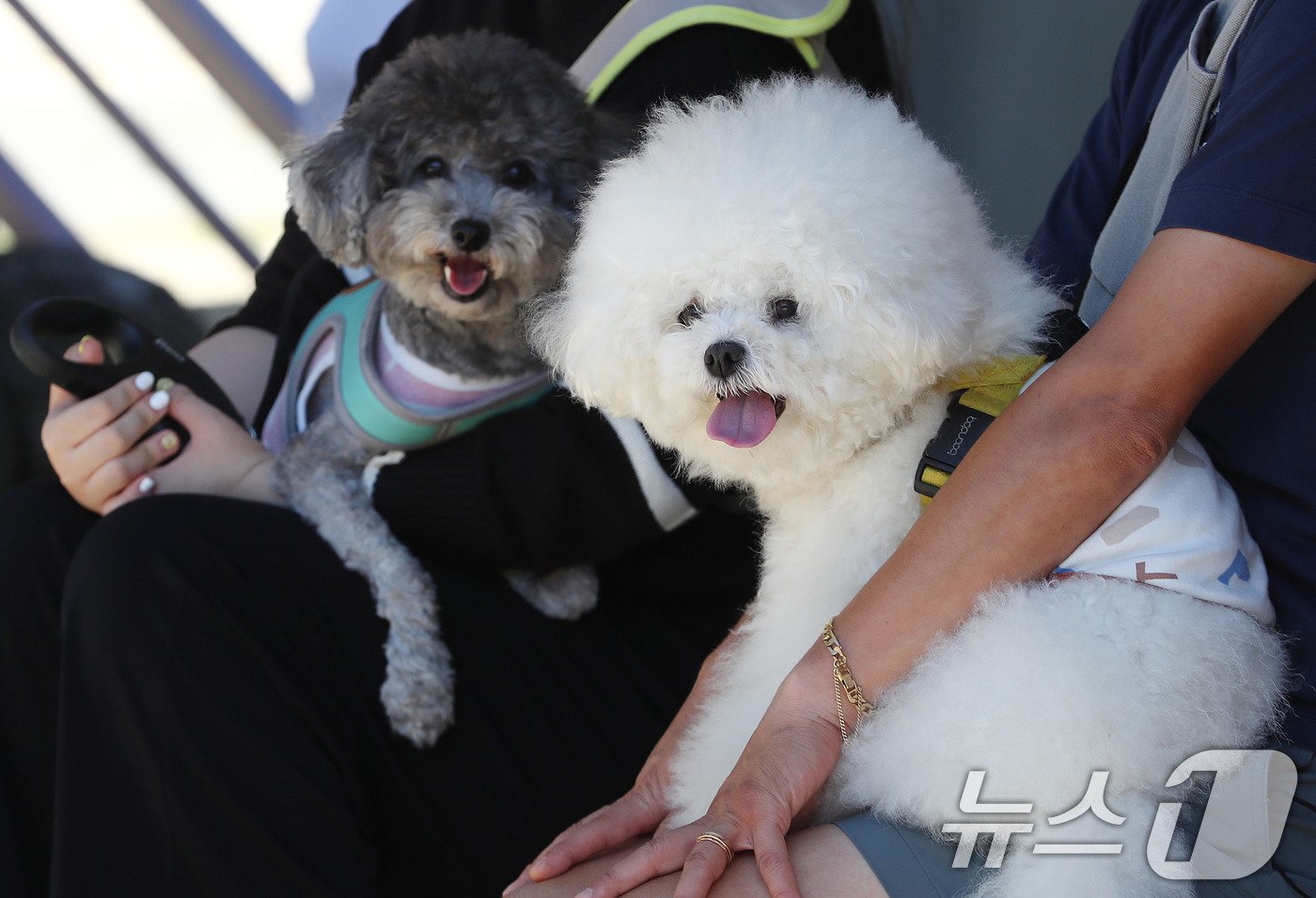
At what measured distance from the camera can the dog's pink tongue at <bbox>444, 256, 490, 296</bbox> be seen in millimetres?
1385

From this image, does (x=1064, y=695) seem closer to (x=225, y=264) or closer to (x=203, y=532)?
(x=203, y=532)

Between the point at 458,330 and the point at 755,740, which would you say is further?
the point at 458,330

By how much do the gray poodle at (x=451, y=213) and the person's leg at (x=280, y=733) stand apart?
0.10m

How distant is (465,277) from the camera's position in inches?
55.3

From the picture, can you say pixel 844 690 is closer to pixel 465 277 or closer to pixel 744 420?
pixel 744 420

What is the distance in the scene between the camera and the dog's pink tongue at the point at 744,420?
2.88 ft

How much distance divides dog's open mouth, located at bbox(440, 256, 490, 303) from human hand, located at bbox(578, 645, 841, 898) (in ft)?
2.48

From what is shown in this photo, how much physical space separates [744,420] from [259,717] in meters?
0.56

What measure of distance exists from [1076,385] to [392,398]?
92 cm

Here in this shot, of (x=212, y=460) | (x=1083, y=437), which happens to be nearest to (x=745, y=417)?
→ (x=1083, y=437)

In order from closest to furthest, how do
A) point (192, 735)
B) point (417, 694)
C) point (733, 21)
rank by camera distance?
point (192, 735)
point (417, 694)
point (733, 21)

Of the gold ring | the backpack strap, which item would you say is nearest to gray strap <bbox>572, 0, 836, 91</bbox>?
the backpack strap

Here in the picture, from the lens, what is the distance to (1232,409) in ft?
2.83

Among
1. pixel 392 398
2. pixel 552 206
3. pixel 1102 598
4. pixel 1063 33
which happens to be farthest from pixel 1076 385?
pixel 1063 33
